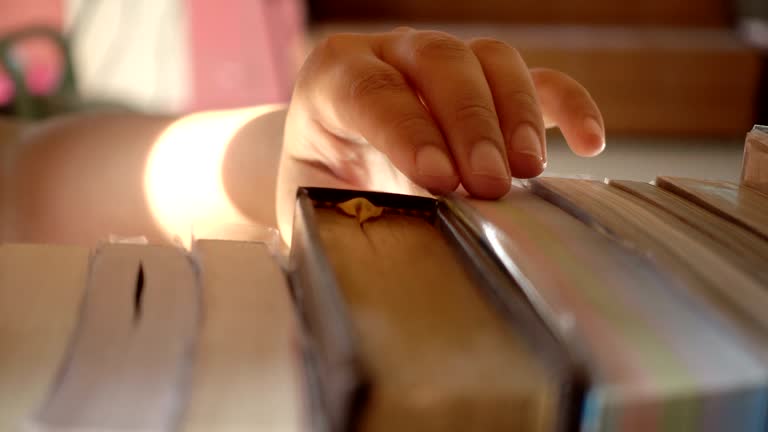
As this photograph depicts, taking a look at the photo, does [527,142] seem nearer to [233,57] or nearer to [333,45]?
[333,45]

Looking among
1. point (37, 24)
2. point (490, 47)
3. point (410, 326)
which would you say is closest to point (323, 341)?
point (410, 326)

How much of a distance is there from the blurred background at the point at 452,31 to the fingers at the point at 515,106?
76 cm

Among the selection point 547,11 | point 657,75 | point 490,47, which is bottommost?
point 657,75

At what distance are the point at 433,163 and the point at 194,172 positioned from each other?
0.32m

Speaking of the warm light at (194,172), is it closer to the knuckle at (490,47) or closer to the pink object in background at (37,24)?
the knuckle at (490,47)

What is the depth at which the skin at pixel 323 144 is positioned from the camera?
0.32m

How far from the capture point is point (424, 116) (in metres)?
0.32

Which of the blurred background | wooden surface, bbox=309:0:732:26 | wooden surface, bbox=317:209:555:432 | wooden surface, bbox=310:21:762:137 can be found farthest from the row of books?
wooden surface, bbox=309:0:732:26

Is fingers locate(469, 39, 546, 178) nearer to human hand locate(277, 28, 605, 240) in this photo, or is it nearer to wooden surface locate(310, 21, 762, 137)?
human hand locate(277, 28, 605, 240)

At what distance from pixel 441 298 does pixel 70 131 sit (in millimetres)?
583

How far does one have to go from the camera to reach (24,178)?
2.26 ft

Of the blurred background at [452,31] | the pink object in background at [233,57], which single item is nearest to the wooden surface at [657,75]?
the blurred background at [452,31]

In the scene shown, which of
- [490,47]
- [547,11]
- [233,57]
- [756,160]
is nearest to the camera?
[756,160]

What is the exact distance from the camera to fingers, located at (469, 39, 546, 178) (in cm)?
32
